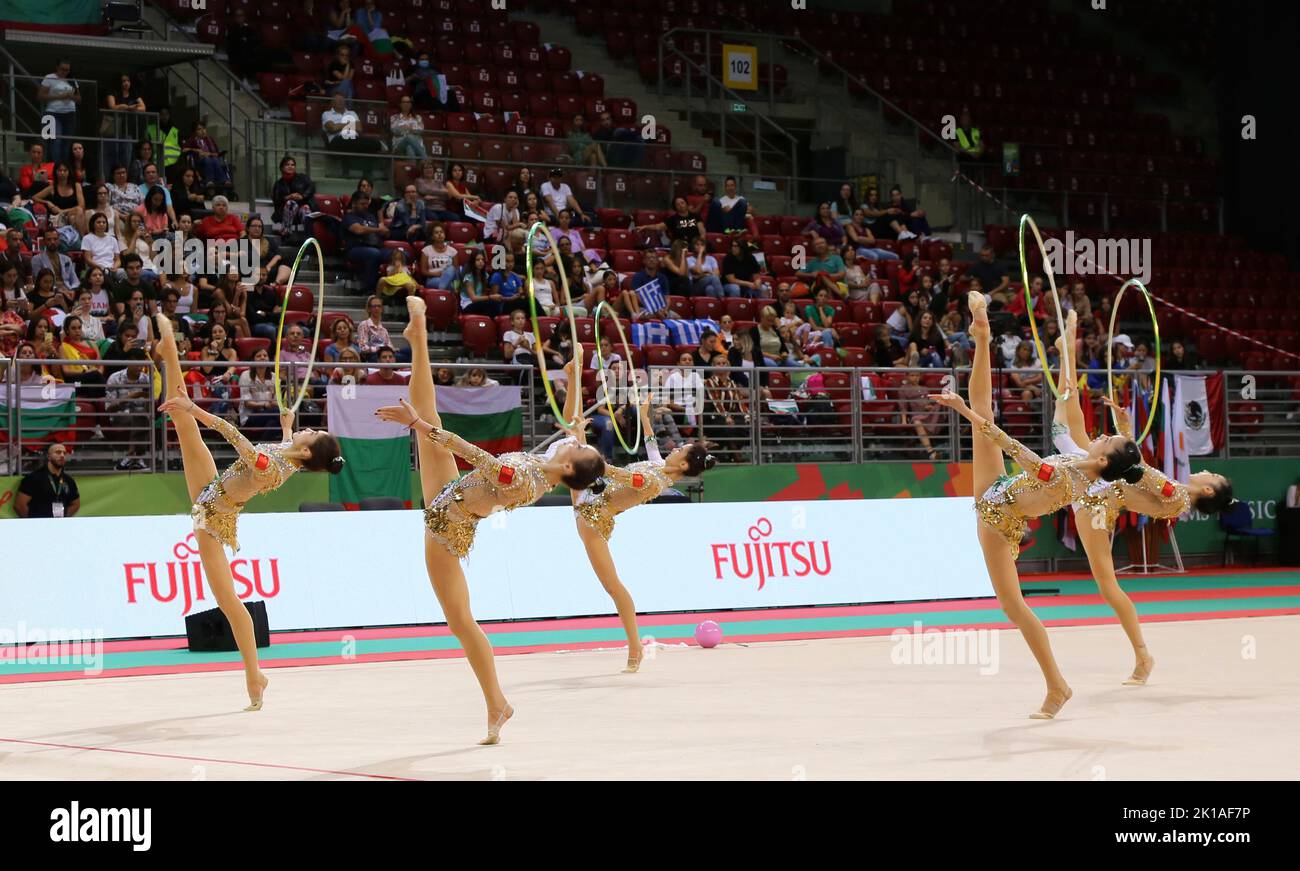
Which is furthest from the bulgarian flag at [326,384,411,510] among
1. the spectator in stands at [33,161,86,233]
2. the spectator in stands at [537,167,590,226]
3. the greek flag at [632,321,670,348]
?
the spectator in stands at [537,167,590,226]

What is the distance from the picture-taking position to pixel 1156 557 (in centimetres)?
2016

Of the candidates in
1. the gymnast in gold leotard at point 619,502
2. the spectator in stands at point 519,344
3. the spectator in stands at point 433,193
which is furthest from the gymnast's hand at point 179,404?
the spectator in stands at point 433,193

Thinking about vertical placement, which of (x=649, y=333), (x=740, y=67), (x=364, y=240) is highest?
(x=740, y=67)

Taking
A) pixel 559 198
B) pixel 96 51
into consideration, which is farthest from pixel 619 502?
pixel 96 51

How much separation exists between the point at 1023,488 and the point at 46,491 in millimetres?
9361

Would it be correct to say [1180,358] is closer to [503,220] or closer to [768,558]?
[768,558]

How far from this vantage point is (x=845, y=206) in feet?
76.1

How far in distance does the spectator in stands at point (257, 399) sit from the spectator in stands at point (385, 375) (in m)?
1.09

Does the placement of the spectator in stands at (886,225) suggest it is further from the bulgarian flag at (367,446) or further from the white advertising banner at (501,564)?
the bulgarian flag at (367,446)

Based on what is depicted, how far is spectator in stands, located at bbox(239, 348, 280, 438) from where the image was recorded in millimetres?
15102

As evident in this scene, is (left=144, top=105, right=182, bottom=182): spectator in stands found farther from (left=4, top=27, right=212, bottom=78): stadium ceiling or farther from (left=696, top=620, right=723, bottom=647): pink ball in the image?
(left=696, top=620, right=723, bottom=647): pink ball

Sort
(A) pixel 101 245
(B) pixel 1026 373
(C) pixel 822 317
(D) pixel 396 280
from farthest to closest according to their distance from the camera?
(C) pixel 822 317
(B) pixel 1026 373
(D) pixel 396 280
(A) pixel 101 245

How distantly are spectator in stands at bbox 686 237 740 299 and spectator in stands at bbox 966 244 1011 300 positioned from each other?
416 cm

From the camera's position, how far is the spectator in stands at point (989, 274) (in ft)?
72.1
